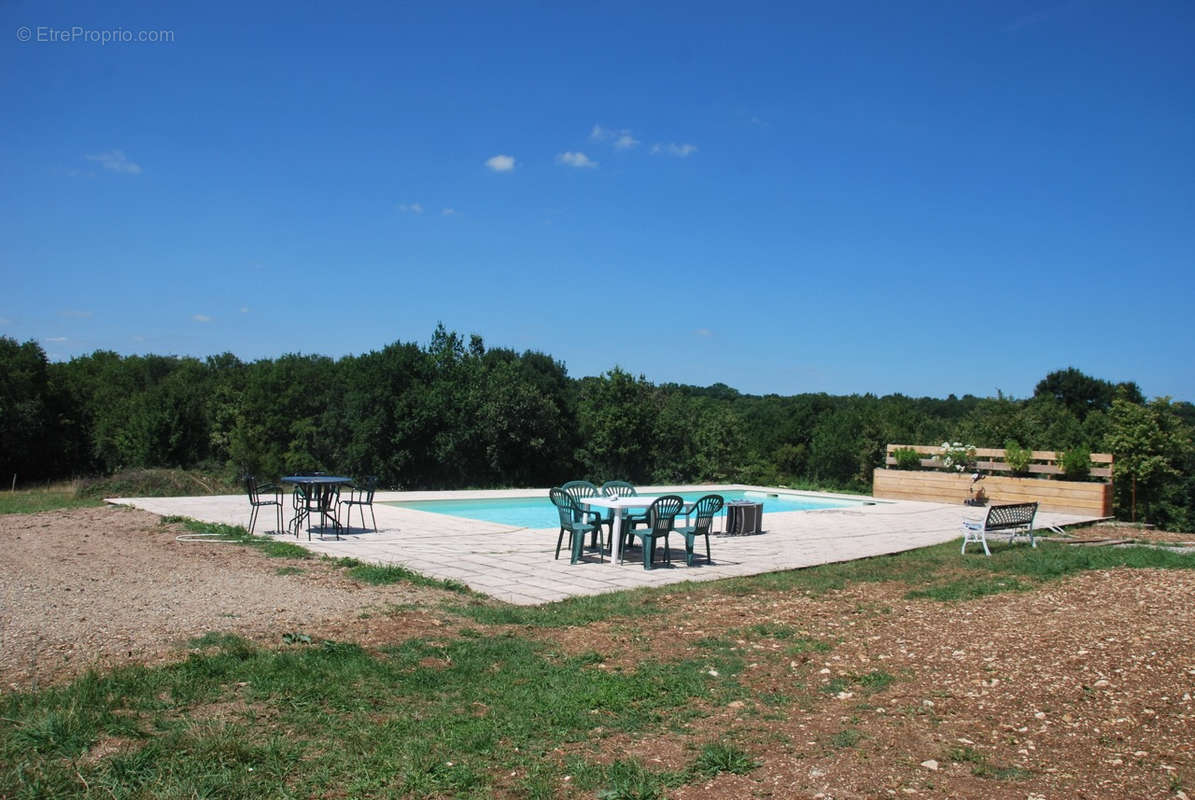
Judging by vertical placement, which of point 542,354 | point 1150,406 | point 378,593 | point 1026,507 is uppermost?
point 542,354

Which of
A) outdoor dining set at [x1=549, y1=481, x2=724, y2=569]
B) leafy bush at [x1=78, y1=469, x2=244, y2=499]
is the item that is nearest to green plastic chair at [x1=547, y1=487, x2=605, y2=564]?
outdoor dining set at [x1=549, y1=481, x2=724, y2=569]

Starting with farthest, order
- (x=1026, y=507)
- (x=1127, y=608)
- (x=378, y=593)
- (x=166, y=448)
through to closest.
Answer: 1. (x=166, y=448)
2. (x=1026, y=507)
3. (x=378, y=593)
4. (x=1127, y=608)

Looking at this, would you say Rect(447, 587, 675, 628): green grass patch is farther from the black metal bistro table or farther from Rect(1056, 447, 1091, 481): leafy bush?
Rect(1056, 447, 1091, 481): leafy bush

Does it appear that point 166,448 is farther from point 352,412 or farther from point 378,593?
point 378,593

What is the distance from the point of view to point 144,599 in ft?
19.2

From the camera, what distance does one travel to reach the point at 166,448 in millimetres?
25484

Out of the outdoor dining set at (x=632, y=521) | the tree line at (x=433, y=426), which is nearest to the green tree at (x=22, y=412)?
the tree line at (x=433, y=426)

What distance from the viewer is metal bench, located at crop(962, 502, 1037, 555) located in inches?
376

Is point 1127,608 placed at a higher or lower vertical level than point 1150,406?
lower

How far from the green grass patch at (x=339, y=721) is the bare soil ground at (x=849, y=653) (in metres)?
0.26

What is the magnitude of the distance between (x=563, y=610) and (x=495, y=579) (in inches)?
57.8

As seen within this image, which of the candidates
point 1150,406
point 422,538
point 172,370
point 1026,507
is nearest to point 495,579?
point 422,538

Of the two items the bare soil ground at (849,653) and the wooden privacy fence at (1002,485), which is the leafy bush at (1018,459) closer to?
the wooden privacy fence at (1002,485)

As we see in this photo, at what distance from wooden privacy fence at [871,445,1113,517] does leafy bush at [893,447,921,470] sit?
153mm
